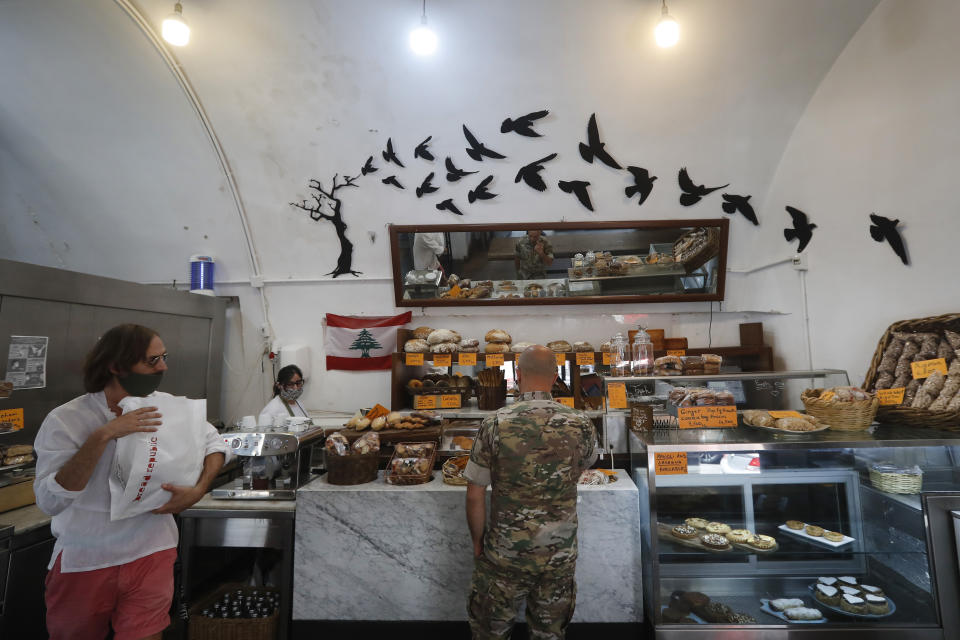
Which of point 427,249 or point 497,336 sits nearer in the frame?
point 497,336

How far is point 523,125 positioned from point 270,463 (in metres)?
3.46

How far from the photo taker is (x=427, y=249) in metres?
4.54

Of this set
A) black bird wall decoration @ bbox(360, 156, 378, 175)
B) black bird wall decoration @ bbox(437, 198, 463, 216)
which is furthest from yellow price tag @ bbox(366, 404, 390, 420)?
black bird wall decoration @ bbox(360, 156, 378, 175)

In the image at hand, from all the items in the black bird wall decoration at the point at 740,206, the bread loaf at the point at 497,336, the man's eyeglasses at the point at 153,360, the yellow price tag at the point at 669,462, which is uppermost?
the black bird wall decoration at the point at 740,206

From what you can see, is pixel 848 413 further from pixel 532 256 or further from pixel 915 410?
pixel 532 256

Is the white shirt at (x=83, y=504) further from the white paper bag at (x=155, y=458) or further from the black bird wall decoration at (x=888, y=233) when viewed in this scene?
the black bird wall decoration at (x=888, y=233)

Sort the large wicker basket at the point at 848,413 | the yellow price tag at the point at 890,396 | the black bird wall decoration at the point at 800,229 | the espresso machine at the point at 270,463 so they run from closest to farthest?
the large wicker basket at the point at 848,413
the yellow price tag at the point at 890,396
the espresso machine at the point at 270,463
the black bird wall decoration at the point at 800,229

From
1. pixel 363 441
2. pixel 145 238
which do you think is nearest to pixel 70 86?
pixel 145 238

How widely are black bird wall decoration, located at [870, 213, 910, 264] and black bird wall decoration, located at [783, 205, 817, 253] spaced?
0.57 meters

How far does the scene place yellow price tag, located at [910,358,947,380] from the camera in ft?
8.52

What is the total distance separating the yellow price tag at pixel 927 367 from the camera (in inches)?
102

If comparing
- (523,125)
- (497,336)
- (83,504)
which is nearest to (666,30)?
(523,125)

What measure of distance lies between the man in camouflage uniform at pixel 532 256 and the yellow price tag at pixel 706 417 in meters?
2.15

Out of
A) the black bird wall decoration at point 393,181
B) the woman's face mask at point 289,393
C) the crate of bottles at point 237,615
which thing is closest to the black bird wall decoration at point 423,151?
the black bird wall decoration at point 393,181
